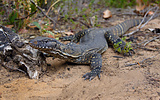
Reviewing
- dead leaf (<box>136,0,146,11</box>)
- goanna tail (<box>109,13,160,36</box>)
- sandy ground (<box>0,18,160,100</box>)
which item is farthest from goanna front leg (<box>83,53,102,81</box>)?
dead leaf (<box>136,0,146,11</box>)

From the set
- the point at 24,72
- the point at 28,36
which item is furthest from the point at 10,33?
the point at 28,36

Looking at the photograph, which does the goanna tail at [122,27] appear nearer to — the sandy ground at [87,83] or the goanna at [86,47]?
the goanna at [86,47]

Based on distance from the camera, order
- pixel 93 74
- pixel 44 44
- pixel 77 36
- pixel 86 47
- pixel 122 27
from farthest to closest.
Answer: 1. pixel 122 27
2. pixel 77 36
3. pixel 86 47
4. pixel 93 74
5. pixel 44 44

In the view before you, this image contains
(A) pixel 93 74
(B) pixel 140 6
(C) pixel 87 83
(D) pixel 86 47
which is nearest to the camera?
(C) pixel 87 83

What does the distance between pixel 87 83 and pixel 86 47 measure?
61.8 inches

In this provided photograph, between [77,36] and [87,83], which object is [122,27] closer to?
[77,36]

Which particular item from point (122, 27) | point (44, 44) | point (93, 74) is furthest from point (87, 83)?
point (122, 27)

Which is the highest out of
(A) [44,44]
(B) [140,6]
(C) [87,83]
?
(B) [140,6]

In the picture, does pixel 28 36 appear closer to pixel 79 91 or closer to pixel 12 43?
pixel 12 43

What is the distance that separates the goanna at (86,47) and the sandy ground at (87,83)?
0.74 feet

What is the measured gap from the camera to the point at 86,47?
5180 mm

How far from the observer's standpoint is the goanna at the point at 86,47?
4.16 metres

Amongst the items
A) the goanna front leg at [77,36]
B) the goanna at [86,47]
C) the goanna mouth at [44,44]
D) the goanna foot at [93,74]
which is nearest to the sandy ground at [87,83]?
the goanna foot at [93,74]

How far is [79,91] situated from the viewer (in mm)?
3543
